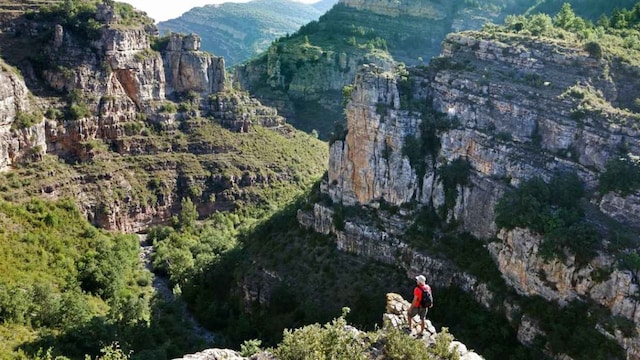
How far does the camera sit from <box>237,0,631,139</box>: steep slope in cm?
13238

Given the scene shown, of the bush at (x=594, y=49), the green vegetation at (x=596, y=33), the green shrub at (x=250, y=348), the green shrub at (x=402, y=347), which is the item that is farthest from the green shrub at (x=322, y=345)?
the green vegetation at (x=596, y=33)

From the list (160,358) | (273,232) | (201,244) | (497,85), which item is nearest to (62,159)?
(201,244)

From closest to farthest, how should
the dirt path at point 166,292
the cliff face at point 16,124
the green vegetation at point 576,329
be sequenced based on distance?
the green vegetation at point 576,329 < the dirt path at point 166,292 < the cliff face at point 16,124

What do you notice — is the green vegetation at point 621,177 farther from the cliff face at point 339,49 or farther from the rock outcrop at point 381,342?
the cliff face at point 339,49

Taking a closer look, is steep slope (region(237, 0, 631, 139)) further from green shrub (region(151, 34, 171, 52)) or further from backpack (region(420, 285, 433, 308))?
backpack (region(420, 285, 433, 308))

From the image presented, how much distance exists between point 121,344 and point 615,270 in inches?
1567

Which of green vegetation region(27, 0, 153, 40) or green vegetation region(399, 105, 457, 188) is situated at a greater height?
green vegetation region(27, 0, 153, 40)

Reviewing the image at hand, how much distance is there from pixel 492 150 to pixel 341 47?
9514cm

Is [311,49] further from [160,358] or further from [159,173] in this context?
[160,358]

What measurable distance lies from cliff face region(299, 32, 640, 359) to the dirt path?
16.1 metres

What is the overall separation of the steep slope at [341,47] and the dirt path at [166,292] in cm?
5285

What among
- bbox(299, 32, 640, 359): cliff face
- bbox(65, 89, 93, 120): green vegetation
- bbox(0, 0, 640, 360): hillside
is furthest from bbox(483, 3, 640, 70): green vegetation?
bbox(65, 89, 93, 120): green vegetation

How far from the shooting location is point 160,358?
45000 mm

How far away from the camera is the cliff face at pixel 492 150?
126ft
